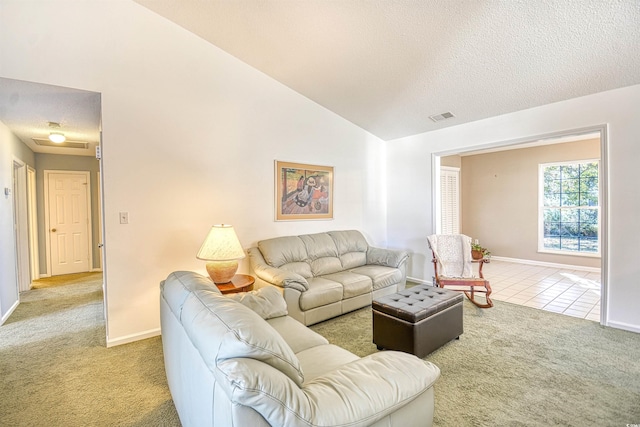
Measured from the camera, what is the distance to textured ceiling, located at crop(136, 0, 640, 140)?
2471 mm

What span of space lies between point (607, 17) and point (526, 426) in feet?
9.83

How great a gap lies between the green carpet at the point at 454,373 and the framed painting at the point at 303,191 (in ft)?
5.09

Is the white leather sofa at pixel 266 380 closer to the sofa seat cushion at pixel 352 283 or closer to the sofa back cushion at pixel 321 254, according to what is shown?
the sofa seat cushion at pixel 352 283

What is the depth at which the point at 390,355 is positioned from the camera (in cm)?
145

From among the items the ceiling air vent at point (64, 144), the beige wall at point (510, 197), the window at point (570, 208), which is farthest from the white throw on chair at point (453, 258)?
the ceiling air vent at point (64, 144)

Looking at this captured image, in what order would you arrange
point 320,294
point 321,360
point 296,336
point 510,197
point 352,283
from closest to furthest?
point 321,360, point 296,336, point 320,294, point 352,283, point 510,197

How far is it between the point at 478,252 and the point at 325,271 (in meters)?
4.29

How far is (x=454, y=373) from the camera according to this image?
2350 millimetres

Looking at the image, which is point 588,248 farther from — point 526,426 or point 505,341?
point 526,426

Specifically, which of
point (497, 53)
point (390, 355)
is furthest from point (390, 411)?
point (497, 53)

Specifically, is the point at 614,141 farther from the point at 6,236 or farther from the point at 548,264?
the point at 6,236

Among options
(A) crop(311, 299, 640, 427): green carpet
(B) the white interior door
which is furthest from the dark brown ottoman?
(B) the white interior door

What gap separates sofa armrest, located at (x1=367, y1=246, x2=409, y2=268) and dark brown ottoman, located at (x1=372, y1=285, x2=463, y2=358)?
4.06 feet

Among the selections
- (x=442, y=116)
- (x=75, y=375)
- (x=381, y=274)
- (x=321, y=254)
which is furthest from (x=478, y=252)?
(x=75, y=375)
